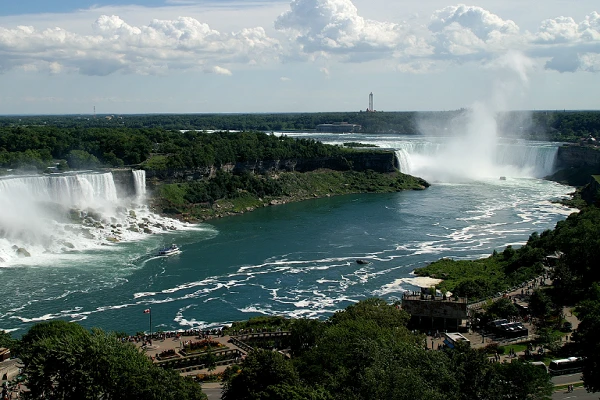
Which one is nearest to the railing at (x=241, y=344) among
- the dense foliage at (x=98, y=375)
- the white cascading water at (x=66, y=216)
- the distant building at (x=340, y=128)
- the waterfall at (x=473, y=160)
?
the dense foliage at (x=98, y=375)

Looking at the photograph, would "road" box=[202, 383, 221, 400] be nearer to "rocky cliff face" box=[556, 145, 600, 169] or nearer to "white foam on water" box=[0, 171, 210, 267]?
"white foam on water" box=[0, 171, 210, 267]

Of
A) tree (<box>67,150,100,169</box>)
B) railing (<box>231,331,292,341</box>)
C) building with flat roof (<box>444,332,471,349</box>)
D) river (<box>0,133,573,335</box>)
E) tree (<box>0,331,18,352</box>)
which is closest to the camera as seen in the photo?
tree (<box>0,331,18,352</box>)

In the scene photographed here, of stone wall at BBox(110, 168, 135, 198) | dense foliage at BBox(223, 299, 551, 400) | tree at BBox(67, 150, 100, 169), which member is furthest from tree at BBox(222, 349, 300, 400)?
tree at BBox(67, 150, 100, 169)

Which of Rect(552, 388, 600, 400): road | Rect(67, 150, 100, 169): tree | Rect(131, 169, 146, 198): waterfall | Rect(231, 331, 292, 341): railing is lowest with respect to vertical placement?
Rect(231, 331, 292, 341): railing

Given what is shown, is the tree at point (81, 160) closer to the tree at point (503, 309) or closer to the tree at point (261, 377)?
the tree at point (503, 309)

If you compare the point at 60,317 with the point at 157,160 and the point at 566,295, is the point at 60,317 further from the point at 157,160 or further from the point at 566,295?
the point at 157,160

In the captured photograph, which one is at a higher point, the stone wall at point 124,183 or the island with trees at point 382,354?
the stone wall at point 124,183
